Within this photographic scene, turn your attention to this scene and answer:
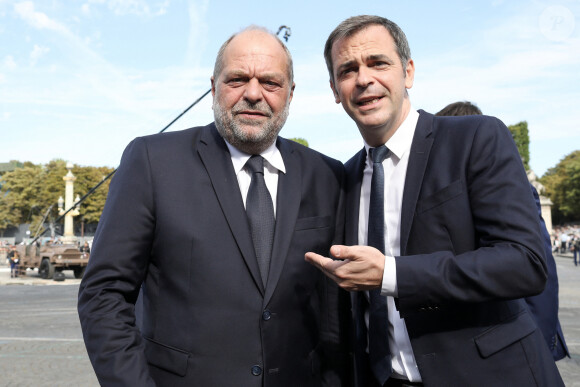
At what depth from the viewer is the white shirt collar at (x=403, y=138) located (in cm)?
263

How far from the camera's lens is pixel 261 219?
253 cm

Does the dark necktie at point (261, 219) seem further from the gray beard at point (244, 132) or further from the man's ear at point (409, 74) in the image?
the man's ear at point (409, 74)

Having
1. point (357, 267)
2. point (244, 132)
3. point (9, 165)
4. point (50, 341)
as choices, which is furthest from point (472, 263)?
point (9, 165)

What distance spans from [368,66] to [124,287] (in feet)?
5.05

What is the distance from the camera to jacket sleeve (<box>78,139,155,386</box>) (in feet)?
7.12

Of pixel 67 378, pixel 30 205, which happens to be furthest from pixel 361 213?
pixel 30 205

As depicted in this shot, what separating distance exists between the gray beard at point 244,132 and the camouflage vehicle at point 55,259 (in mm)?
20827

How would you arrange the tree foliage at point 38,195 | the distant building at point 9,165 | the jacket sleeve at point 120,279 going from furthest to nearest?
the distant building at point 9,165 < the tree foliage at point 38,195 < the jacket sleeve at point 120,279

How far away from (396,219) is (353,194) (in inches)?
15.3

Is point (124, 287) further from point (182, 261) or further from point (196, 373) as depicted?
point (196, 373)

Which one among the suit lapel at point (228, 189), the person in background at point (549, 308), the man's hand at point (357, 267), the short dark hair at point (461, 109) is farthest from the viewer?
the short dark hair at point (461, 109)

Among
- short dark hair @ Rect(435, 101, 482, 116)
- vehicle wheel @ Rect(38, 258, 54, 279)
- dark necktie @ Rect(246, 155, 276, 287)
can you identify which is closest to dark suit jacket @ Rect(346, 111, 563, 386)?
dark necktie @ Rect(246, 155, 276, 287)

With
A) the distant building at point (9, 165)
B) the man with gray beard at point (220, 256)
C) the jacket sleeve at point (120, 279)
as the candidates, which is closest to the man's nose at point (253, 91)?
the man with gray beard at point (220, 256)

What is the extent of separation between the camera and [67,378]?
267 inches
